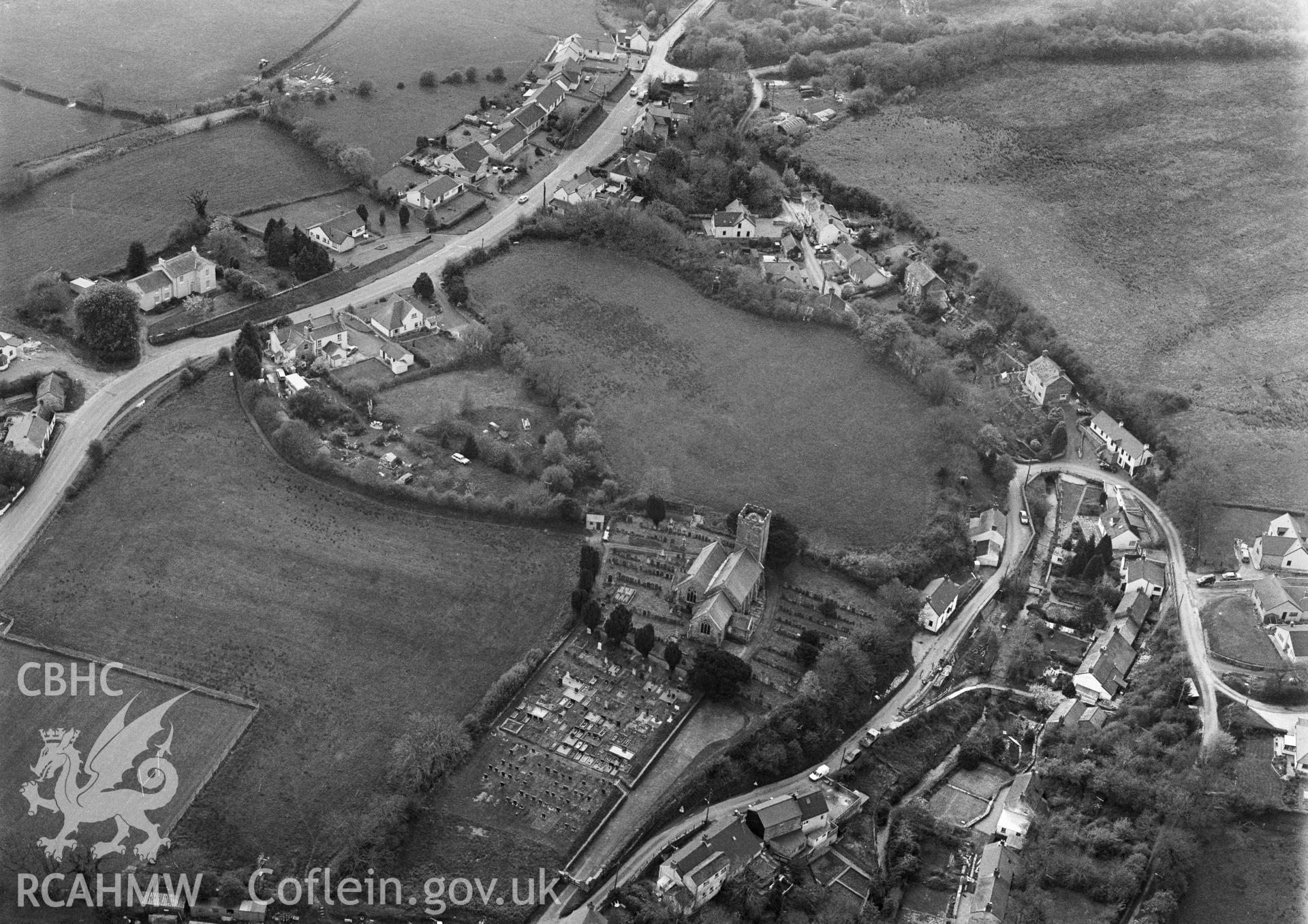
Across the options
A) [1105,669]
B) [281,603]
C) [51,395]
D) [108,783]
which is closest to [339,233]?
[51,395]

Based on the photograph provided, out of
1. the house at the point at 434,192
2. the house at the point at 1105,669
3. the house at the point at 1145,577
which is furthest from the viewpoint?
the house at the point at 434,192

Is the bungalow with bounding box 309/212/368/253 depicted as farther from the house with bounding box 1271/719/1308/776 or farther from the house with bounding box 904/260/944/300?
the house with bounding box 1271/719/1308/776

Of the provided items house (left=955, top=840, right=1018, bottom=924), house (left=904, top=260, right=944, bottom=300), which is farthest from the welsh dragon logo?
house (left=904, top=260, right=944, bottom=300)

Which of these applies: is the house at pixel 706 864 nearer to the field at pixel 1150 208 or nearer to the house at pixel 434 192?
the field at pixel 1150 208

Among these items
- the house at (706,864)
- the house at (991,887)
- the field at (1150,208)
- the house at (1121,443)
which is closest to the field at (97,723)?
the house at (706,864)

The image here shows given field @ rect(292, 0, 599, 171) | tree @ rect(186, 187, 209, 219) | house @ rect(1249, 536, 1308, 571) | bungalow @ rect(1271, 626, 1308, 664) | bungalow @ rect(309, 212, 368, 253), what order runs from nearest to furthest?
bungalow @ rect(1271, 626, 1308, 664) < house @ rect(1249, 536, 1308, 571) < bungalow @ rect(309, 212, 368, 253) < tree @ rect(186, 187, 209, 219) < field @ rect(292, 0, 599, 171)
